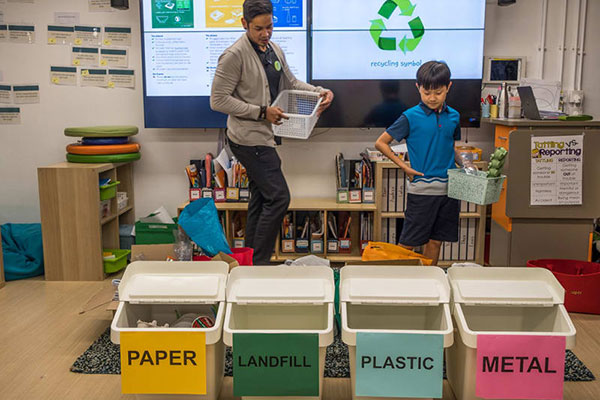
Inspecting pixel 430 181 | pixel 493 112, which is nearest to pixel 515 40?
pixel 493 112

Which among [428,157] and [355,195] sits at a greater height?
[428,157]

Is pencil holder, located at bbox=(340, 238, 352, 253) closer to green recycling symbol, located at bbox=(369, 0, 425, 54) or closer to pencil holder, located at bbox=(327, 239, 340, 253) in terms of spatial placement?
pencil holder, located at bbox=(327, 239, 340, 253)

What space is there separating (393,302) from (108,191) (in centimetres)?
247

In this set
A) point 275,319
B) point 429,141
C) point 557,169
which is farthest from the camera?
point 557,169

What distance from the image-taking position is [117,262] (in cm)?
379

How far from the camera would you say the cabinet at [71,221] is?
11.9 ft

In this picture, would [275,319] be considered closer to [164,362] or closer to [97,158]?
[164,362]

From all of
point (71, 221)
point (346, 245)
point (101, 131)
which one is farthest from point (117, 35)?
point (346, 245)

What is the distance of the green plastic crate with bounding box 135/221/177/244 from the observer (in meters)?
3.63

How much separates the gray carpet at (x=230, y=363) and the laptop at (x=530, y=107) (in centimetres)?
150

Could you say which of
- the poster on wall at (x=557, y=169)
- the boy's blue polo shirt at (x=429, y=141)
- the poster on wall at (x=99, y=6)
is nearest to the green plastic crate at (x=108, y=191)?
the poster on wall at (x=99, y=6)

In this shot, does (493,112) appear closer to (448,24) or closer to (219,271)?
(448,24)

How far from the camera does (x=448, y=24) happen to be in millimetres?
3785

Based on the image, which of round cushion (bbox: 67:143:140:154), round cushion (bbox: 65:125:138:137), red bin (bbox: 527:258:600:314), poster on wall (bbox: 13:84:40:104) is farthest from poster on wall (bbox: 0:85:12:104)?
red bin (bbox: 527:258:600:314)
